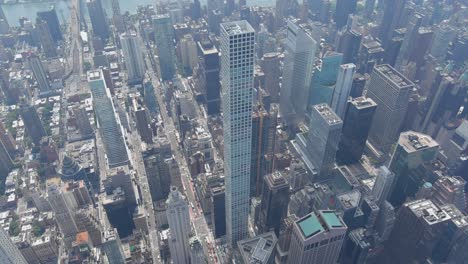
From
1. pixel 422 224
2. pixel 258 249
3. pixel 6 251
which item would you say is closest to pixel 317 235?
pixel 258 249

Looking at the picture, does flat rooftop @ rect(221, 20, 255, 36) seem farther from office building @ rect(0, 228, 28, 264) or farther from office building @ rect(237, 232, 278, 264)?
office building @ rect(0, 228, 28, 264)

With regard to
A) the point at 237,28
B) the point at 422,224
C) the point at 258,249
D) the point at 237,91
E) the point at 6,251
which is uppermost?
the point at 237,28

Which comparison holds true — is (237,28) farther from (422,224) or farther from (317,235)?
(422,224)

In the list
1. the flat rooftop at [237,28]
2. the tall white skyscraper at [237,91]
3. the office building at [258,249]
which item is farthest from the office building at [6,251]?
the flat rooftop at [237,28]

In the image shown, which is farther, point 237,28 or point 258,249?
point 258,249

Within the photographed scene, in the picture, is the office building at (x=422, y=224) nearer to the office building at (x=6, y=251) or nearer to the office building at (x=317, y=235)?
the office building at (x=317, y=235)

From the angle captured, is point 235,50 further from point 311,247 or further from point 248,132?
point 311,247

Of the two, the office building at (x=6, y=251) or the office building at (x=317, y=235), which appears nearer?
the office building at (x=6, y=251)
